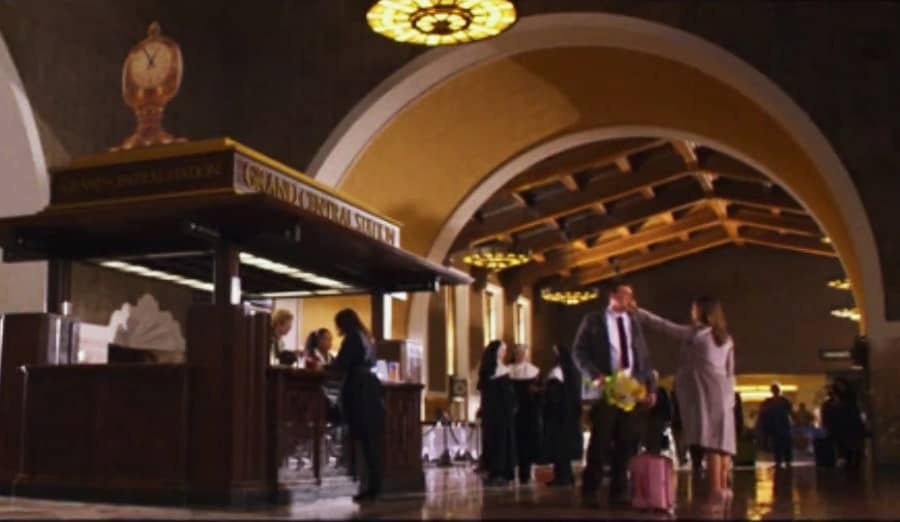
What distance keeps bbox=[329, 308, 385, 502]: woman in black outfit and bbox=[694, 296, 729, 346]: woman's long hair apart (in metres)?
2.11

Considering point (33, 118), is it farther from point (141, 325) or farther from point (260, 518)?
point (260, 518)

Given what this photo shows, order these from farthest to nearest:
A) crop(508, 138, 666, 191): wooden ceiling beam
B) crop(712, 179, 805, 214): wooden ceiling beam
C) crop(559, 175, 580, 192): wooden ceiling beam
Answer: crop(712, 179, 805, 214): wooden ceiling beam, crop(559, 175, 580, 192): wooden ceiling beam, crop(508, 138, 666, 191): wooden ceiling beam

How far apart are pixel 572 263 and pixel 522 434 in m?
17.0

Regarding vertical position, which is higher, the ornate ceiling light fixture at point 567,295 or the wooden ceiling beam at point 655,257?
the wooden ceiling beam at point 655,257

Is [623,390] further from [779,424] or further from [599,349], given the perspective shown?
[779,424]

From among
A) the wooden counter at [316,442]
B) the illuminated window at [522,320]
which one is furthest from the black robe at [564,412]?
the illuminated window at [522,320]

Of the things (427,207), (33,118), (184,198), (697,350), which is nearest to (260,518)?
(184,198)

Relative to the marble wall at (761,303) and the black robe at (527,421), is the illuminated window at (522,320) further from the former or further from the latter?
the black robe at (527,421)

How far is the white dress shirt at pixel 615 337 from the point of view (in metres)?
6.75

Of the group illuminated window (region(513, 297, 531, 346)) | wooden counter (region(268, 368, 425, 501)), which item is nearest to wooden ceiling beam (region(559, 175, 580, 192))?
illuminated window (region(513, 297, 531, 346))

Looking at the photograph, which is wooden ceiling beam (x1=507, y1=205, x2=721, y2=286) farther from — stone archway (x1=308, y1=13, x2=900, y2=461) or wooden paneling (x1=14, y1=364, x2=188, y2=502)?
wooden paneling (x1=14, y1=364, x2=188, y2=502)

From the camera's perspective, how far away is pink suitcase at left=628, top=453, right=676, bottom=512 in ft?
20.0

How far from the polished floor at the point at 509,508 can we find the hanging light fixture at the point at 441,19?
14.4ft

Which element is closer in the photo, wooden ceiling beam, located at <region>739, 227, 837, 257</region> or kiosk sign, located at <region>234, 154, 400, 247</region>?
kiosk sign, located at <region>234, 154, 400, 247</region>
